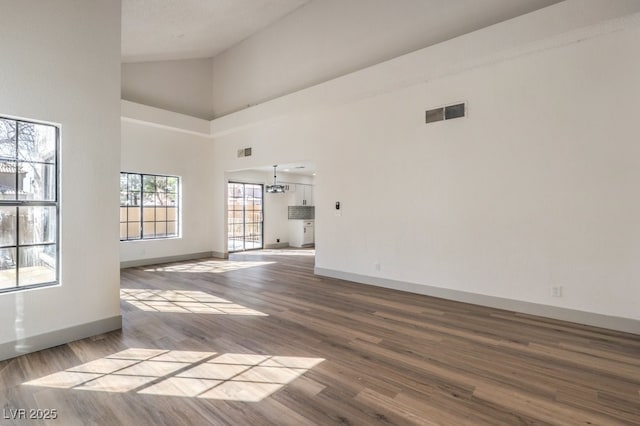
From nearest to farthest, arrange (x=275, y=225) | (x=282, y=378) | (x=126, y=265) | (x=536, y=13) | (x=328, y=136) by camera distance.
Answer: (x=282, y=378) → (x=536, y=13) → (x=328, y=136) → (x=126, y=265) → (x=275, y=225)

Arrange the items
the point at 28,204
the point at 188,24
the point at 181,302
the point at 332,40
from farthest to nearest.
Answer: the point at 188,24, the point at 332,40, the point at 181,302, the point at 28,204

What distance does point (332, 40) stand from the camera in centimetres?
601

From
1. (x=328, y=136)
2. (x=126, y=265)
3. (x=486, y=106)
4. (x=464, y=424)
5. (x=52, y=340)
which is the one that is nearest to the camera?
(x=464, y=424)

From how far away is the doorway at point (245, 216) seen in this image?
10039mm

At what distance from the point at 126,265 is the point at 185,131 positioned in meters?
3.38

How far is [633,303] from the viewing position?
3.41 metres

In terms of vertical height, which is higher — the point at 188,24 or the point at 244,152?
the point at 188,24

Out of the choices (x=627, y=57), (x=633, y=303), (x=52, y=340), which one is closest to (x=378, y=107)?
(x=627, y=57)

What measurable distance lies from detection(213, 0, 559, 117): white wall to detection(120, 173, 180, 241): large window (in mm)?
2449

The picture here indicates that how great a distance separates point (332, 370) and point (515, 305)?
283 cm

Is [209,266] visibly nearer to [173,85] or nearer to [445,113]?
[173,85]

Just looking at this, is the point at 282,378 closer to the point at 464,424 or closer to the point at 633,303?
the point at 464,424

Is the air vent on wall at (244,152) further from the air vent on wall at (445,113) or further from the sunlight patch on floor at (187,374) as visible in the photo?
the sunlight patch on floor at (187,374)

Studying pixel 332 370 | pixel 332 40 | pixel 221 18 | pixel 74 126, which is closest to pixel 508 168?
pixel 332 370
